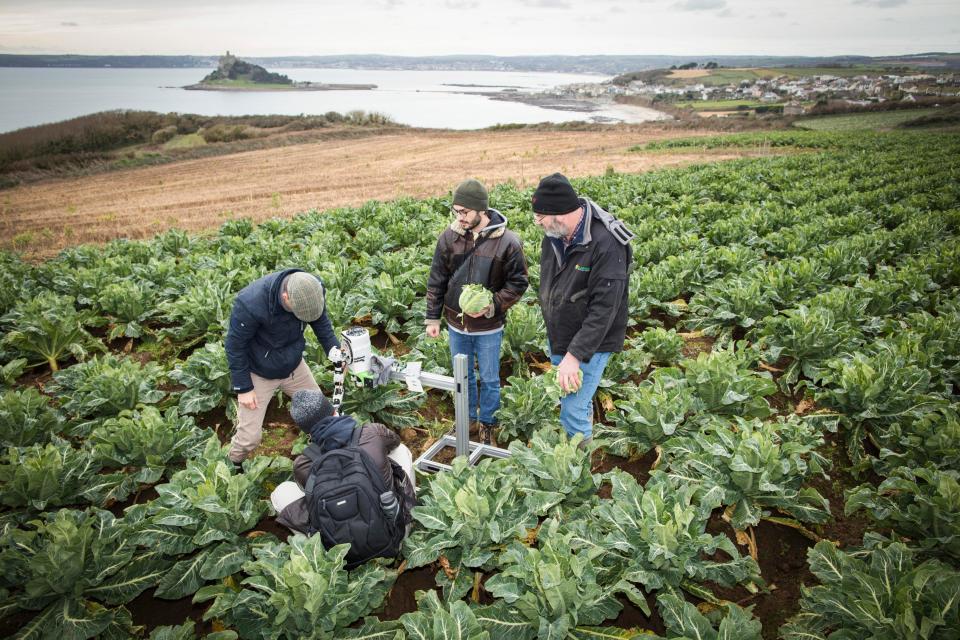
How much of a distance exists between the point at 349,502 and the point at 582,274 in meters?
2.32

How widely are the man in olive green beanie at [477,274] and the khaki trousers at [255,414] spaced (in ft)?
4.51

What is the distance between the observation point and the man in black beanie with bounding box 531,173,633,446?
379 cm

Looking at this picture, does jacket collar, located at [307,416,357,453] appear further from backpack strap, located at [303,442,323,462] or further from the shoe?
the shoe

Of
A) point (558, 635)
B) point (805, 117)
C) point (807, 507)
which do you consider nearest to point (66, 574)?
point (558, 635)

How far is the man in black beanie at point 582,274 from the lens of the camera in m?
3.79

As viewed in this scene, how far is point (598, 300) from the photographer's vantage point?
3.89 meters

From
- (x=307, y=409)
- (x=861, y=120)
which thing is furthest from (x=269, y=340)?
(x=861, y=120)

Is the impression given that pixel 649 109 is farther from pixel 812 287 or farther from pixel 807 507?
Answer: pixel 807 507

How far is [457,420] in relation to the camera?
4.35 meters

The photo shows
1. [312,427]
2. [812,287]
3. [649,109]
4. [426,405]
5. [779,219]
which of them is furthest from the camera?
[649,109]

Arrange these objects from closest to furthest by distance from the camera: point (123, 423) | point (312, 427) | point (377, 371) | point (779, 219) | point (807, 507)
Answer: point (312, 427), point (807, 507), point (377, 371), point (123, 423), point (779, 219)

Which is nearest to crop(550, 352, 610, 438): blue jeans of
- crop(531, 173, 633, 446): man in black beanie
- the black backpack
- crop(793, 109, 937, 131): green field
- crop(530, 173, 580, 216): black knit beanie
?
crop(531, 173, 633, 446): man in black beanie

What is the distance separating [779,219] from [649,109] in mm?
69908

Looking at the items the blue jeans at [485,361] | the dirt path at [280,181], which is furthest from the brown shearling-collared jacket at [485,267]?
the dirt path at [280,181]
